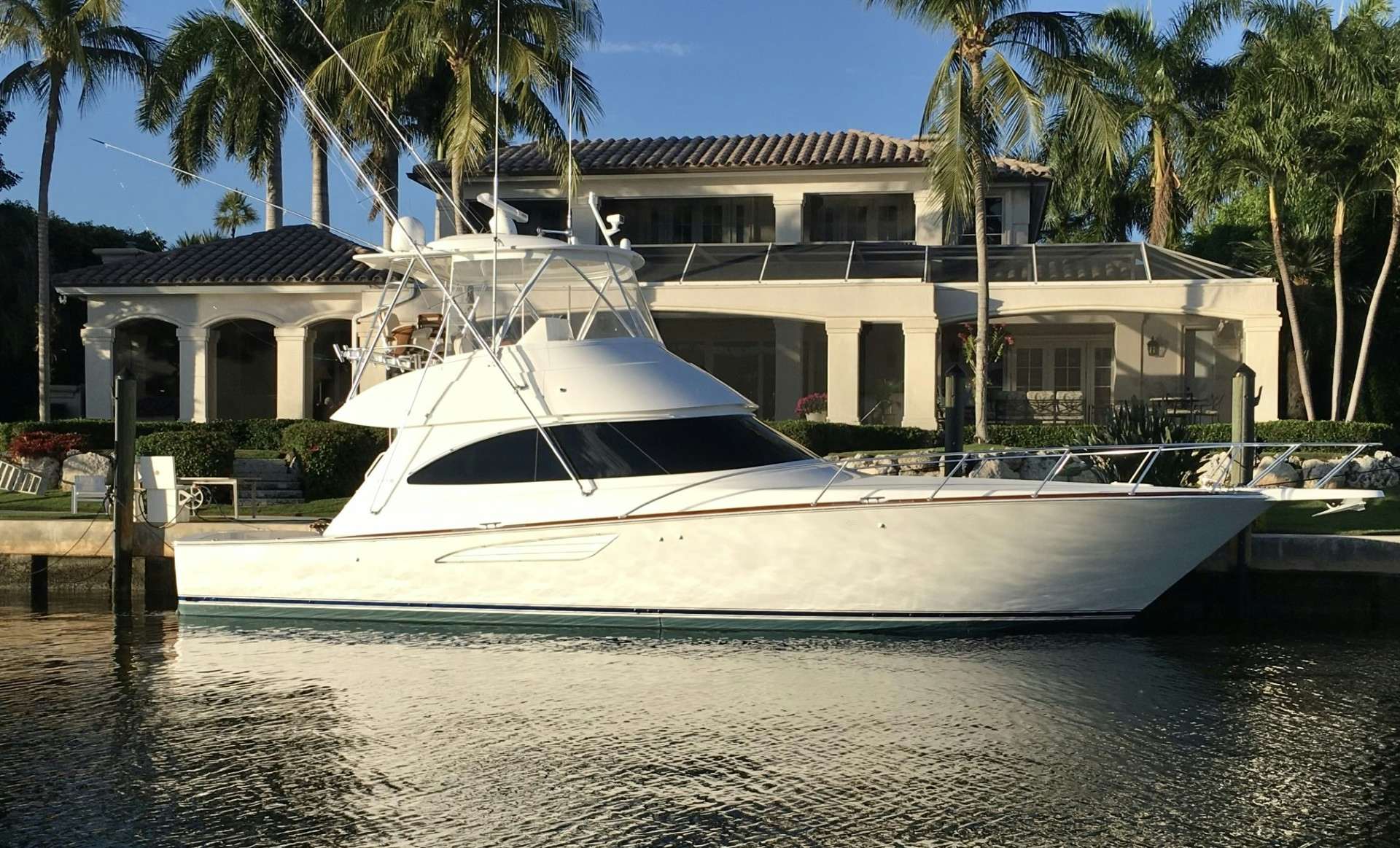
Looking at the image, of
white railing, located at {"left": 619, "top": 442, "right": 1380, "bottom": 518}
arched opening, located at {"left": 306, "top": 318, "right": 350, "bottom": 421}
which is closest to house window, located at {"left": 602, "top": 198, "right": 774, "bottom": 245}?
arched opening, located at {"left": 306, "top": 318, "right": 350, "bottom": 421}

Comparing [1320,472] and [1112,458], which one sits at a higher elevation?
[1112,458]

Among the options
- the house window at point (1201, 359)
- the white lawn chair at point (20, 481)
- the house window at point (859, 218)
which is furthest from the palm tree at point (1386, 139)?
the white lawn chair at point (20, 481)

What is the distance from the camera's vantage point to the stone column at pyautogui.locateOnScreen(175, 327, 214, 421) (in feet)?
90.0

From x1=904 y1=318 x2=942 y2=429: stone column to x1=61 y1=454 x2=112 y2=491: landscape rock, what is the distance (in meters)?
13.1

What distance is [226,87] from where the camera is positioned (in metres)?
31.5

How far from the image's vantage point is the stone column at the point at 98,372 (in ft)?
91.2

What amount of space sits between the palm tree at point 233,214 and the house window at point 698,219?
26.2m

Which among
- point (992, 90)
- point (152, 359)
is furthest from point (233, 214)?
point (992, 90)

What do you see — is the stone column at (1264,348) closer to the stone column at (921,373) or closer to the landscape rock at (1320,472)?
the landscape rock at (1320,472)

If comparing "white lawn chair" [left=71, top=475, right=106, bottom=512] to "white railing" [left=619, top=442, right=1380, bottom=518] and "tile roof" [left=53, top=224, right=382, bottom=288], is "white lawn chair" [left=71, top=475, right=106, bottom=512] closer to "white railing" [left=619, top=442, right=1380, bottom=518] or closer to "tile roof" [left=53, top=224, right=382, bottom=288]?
"tile roof" [left=53, top=224, right=382, bottom=288]

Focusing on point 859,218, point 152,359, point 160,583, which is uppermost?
point 859,218

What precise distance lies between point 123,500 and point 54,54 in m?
15.4

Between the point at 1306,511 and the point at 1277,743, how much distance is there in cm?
845

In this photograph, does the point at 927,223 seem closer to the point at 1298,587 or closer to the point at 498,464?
the point at 1298,587
